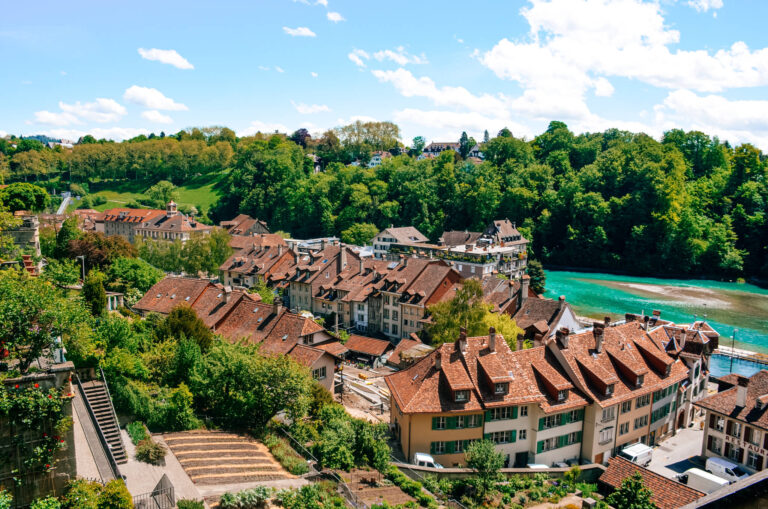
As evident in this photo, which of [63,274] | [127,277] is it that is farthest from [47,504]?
[127,277]

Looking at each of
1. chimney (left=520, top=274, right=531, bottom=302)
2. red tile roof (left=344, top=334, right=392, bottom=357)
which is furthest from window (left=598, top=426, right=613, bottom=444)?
red tile roof (left=344, top=334, right=392, bottom=357)

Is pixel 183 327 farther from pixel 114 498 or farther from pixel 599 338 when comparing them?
pixel 599 338

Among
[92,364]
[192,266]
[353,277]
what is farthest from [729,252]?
[92,364]

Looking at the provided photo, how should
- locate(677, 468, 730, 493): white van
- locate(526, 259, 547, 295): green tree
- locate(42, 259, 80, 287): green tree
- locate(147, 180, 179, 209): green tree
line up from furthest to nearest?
locate(147, 180, 179, 209): green tree < locate(526, 259, 547, 295): green tree < locate(42, 259, 80, 287): green tree < locate(677, 468, 730, 493): white van

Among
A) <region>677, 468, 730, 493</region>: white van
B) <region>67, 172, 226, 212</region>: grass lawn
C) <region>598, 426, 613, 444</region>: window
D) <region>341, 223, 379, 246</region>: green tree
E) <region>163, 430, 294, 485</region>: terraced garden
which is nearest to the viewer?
<region>163, 430, 294, 485</region>: terraced garden

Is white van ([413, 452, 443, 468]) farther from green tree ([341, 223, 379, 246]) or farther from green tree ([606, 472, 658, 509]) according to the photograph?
green tree ([341, 223, 379, 246])

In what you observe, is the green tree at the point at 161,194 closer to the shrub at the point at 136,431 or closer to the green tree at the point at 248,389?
the green tree at the point at 248,389
